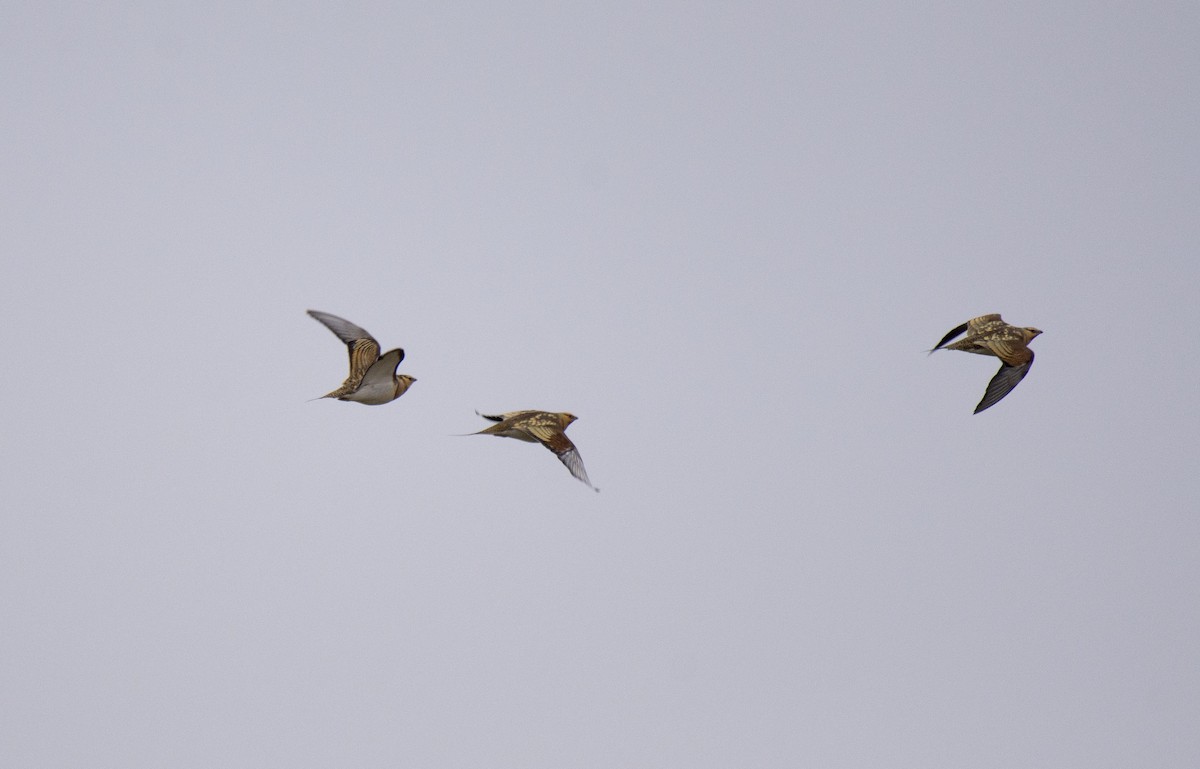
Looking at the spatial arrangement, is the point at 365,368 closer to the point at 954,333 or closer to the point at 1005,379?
the point at 954,333

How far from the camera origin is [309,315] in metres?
36.7

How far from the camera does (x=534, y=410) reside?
40062 mm

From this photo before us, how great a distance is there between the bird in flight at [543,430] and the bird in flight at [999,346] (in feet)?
33.7

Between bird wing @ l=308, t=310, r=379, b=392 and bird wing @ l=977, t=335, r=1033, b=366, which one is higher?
bird wing @ l=977, t=335, r=1033, b=366

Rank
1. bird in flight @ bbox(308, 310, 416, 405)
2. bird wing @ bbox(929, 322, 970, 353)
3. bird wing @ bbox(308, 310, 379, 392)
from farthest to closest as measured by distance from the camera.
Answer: bird wing @ bbox(929, 322, 970, 353)
bird in flight @ bbox(308, 310, 416, 405)
bird wing @ bbox(308, 310, 379, 392)

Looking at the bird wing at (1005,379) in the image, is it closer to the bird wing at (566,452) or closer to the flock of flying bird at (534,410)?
the flock of flying bird at (534,410)

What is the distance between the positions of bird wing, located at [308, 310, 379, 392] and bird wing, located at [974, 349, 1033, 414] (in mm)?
17106

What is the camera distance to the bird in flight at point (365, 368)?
37.8 m

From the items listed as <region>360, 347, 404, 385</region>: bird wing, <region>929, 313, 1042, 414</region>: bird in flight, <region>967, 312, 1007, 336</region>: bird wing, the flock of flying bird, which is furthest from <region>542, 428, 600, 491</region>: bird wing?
<region>967, 312, 1007, 336</region>: bird wing

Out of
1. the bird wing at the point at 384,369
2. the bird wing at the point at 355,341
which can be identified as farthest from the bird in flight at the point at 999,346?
the bird wing at the point at 355,341

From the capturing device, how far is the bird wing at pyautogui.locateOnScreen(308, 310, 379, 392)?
37375 mm

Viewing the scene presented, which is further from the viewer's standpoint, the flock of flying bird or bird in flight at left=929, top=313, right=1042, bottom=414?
bird in flight at left=929, top=313, right=1042, bottom=414

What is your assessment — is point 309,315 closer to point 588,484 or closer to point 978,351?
point 588,484

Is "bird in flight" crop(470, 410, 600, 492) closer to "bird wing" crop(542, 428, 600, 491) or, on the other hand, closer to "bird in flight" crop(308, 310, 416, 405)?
"bird wing" crop(542, 428, 600, 491)
